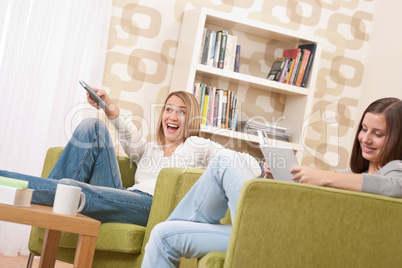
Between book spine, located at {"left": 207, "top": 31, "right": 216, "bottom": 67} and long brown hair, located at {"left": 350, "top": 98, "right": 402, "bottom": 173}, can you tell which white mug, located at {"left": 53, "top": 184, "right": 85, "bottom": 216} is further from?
book spine, located at {"left": 207, "top": 31, "right": 216, "bottom": 67}

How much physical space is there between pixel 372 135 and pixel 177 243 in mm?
781

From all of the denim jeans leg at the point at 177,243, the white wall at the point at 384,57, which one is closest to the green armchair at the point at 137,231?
the denim jeans leg at the point at 177,243

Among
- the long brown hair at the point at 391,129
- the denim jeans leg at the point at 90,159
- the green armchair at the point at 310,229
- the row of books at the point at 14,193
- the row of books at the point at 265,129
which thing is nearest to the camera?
the green armchair at the point at 310,229

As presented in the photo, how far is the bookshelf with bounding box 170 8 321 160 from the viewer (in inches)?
133

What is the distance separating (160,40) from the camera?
11.8 ft

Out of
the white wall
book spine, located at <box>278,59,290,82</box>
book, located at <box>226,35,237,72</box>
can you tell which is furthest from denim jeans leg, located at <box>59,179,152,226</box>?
the white wall

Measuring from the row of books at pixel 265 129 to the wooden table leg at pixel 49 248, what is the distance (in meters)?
1.75

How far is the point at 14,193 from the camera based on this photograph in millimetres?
1543

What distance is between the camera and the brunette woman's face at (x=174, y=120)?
9.02ft

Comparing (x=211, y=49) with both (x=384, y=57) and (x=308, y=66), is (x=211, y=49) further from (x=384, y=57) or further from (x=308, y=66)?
(x=384, y=57)

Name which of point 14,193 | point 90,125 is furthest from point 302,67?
point 14,193

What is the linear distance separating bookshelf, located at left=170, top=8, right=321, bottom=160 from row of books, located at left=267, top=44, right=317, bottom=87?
0.04 metres

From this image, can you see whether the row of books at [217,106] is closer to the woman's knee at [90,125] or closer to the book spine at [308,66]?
the book spine at [308,66]

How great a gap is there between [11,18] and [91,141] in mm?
1235
